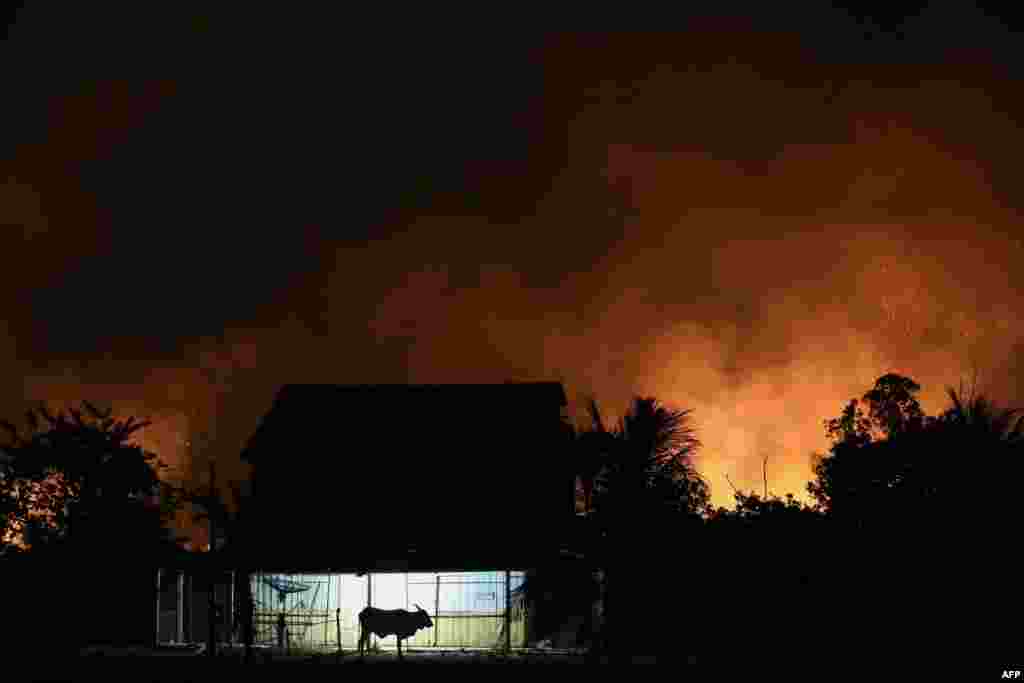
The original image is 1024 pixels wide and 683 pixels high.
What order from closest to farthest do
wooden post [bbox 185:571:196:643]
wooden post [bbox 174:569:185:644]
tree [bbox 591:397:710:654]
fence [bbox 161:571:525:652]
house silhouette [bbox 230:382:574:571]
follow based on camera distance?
tree [bbox 591:397:710:654] < fence [bbox 161:571:525:652] < wooden post [bbox 174:569:185:644] < wooden post [bbox 185:571:196:643] < house silhouette [bbox 230:382:574:571]

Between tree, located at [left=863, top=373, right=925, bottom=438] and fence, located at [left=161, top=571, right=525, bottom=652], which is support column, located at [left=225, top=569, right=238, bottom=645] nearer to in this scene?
fence, located at [left=161, top=571, right=525, bottom=652]

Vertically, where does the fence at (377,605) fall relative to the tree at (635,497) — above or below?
below

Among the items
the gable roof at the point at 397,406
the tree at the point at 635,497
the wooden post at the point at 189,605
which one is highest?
the gable roof at the point at 397,406

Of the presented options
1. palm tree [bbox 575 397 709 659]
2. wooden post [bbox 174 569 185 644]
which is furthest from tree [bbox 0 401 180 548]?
palm tree [bbox 575 397 709 659]

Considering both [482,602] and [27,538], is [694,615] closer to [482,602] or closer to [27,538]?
[482,602]

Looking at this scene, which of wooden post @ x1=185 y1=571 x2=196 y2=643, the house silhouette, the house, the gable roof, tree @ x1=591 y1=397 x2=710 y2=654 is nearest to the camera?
tree @ x1=591 y1=397 x2=710 y2=654

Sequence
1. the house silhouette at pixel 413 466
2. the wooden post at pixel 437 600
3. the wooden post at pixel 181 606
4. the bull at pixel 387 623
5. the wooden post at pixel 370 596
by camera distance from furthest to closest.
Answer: the house silhouette at pixel 413 466, the wooden post at pixel 181 606, the wooden post at pixel 437 600, the wooden post at pixel 370 596, the bull at pixel 387 623

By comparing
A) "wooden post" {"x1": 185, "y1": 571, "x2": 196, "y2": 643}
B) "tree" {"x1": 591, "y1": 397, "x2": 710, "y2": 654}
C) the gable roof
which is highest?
the gable roof

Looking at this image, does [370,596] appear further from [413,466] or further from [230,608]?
[413,466]

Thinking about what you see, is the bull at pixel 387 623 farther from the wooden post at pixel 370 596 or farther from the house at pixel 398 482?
the house at pixel 398 482

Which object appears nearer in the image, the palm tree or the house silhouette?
the palm tree

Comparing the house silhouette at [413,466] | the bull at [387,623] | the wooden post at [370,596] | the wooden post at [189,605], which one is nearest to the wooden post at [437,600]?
the wooden post at [370,596]

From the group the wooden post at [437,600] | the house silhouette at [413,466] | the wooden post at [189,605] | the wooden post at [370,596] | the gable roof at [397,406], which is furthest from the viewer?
the gable roof at [397,406]

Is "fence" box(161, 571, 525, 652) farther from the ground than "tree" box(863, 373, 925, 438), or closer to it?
closer to it
